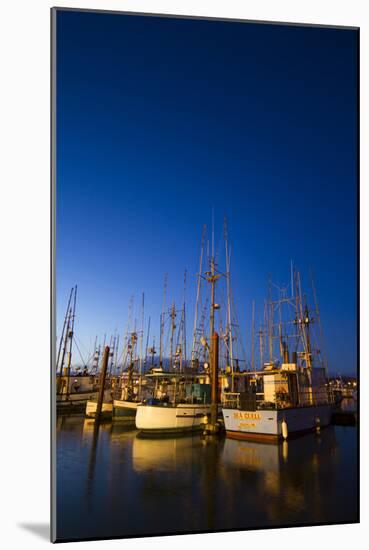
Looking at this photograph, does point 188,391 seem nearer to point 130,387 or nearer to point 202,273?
point 130,387

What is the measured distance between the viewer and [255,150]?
7.80 metres

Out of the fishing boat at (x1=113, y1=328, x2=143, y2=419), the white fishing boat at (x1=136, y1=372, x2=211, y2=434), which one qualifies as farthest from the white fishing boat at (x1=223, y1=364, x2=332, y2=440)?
the fishing boat at (x1=113, y1=328, x2=143, y2=419)

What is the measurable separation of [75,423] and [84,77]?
3.20m

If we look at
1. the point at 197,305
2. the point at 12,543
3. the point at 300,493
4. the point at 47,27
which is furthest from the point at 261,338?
the point at 47,27

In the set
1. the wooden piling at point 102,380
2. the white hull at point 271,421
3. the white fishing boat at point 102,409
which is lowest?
the white hull at point 271,421

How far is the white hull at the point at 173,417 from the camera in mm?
7605

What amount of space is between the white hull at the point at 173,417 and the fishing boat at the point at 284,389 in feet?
0.98

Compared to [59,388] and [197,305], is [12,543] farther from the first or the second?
[197,305]

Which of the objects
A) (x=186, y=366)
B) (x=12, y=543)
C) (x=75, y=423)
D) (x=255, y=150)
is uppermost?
(x=255, y=150)

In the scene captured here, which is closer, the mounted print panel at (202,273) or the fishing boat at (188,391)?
the mounted print panel at (202,273)

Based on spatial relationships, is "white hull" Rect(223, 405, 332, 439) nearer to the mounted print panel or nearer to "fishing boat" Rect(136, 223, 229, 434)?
the mounted print panel

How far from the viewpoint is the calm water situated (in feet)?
22.6

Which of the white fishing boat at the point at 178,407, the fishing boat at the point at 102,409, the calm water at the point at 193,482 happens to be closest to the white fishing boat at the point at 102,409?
the fishing boat at the point at 102,409

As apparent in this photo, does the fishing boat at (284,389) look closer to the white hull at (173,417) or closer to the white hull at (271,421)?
the white hull at (271,421)
